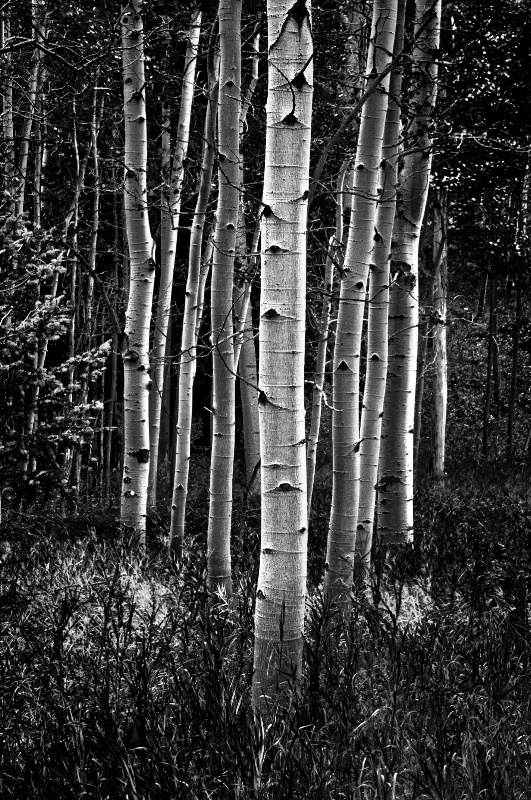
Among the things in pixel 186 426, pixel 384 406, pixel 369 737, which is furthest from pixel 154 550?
pixel 369 737

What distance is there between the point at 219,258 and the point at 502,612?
131 inches

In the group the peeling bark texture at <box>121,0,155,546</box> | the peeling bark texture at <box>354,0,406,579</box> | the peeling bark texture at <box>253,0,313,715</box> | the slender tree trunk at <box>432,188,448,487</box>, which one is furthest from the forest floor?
the slender tree trunk at <box>432,188,448,487</box>

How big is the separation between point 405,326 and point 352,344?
227 cm

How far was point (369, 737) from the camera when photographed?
3.25 m

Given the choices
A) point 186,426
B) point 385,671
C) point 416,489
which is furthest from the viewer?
point 416,489

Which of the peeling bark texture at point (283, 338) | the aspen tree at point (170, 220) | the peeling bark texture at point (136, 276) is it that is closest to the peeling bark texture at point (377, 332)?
the peeling bark texture at point (136, 276)

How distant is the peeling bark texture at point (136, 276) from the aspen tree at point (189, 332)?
37 cm

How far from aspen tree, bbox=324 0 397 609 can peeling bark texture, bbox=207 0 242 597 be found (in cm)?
90

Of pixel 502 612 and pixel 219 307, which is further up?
pixel 219 307

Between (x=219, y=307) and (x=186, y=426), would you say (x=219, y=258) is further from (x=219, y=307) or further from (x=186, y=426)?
(x=186, y=426)

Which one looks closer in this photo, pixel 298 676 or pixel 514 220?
pixel 298 676

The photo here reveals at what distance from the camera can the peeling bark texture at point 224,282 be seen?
6148 millimetres

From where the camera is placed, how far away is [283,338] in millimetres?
3455

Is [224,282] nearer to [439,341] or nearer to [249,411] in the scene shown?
[249,411]
